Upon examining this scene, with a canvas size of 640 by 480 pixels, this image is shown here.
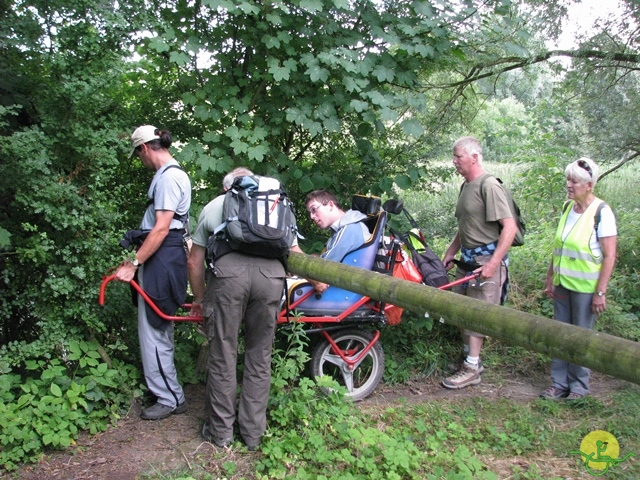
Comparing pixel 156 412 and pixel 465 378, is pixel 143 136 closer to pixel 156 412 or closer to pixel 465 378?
pixel 156 412

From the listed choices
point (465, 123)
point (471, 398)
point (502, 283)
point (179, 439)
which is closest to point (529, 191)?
point (465, 123)

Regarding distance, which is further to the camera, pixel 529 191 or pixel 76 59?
pixel 529 191

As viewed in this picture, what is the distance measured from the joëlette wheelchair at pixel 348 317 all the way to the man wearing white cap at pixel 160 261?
2.83 ft

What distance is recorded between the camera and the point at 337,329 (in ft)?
14.9

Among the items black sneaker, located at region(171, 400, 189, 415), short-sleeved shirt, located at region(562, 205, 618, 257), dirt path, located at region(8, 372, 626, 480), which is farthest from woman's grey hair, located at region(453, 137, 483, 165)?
black sneaker, located at region(171, 400, 189, 415)

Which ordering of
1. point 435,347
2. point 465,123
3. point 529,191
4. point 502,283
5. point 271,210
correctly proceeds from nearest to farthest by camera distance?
point 271,210 < point 502,283 < point 435,347 < point 465,123 < point 529,191

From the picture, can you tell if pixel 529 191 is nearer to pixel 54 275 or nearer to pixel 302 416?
pixel 302 416

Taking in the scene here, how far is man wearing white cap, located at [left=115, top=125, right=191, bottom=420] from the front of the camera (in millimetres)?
3801

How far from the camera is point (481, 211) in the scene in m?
4.71

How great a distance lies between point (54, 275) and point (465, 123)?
18.6 feet

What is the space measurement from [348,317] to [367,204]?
0.98m

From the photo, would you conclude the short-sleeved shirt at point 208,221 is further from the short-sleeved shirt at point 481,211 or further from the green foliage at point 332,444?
the short-sleeved shirt at point 481,211

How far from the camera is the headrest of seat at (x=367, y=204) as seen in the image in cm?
466

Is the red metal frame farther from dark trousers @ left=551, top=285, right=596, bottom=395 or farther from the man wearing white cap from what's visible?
dark trousers @ left=551, top=285, right=596, bottom=395
